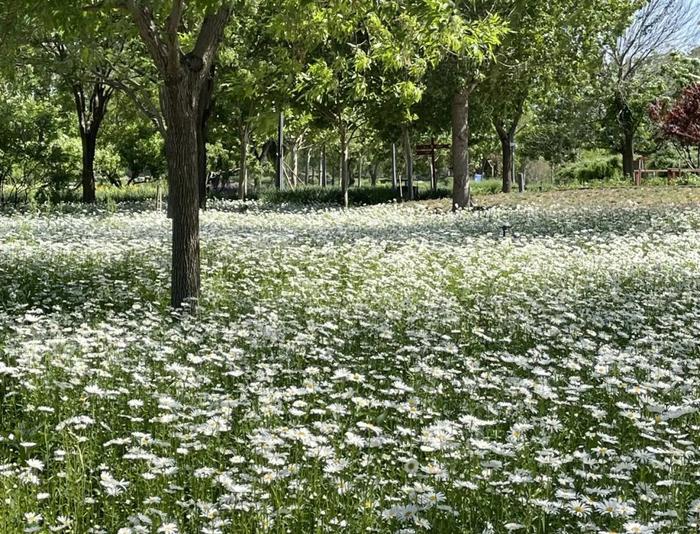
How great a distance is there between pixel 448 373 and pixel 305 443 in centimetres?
178

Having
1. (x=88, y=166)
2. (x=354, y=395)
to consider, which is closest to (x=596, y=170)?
(x=88, y=166)

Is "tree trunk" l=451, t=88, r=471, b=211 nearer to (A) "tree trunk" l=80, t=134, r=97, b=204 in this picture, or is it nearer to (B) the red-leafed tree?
(B) the red-leafed tree

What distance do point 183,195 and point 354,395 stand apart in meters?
4.44

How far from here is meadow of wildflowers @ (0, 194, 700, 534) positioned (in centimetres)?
389

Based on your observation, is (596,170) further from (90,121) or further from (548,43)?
(90,121)

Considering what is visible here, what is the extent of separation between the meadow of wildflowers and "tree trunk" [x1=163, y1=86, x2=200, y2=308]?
42cm

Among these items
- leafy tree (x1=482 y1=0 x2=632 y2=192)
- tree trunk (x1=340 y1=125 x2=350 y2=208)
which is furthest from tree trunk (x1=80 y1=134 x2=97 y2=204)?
leafy tree (x1=482 y1=0 x2=632 y2=192)

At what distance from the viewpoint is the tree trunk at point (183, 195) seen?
9086 millimetres

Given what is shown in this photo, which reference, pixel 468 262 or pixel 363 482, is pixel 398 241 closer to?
pixel 468 262

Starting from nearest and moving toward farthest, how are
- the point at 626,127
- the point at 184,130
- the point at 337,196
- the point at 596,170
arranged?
the point at 184,130
the point at 337,196
the point at 626,127
the point at 596,170

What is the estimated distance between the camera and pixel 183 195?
30.2 feet

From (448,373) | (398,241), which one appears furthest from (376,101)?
(448,373)

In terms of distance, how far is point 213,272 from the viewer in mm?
11438

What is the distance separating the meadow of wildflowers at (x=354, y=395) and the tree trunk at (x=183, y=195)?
0.42 m
